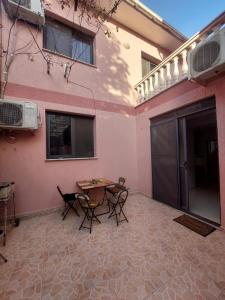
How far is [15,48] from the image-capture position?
3.45 meters

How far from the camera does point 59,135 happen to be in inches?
157

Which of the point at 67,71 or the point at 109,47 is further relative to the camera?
the point at 109,47

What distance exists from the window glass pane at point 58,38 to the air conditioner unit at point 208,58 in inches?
130

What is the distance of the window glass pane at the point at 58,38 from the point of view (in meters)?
3.97

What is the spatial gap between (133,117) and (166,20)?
11.4ft

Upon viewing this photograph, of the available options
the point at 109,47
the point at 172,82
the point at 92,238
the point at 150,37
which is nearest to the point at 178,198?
the point at 92,238

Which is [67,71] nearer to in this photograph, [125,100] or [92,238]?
[125,100]

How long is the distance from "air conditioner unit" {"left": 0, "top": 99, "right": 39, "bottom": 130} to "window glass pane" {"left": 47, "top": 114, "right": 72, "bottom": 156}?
1.92 ft

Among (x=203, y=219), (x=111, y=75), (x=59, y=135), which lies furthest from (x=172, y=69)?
(x=203, y=219)

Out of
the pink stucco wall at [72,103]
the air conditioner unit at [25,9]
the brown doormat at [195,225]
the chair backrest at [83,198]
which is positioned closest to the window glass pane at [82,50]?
the pink stucco wall at [72,103]

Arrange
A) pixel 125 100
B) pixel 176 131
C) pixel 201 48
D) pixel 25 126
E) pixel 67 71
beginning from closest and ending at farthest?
pixel 201 48 < pixel 25 126 < pixel 176 131 < pixel 67 71 < pixel 125 100

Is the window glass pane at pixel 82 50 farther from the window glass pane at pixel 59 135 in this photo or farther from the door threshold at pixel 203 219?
the door threshold at pixel 203 219

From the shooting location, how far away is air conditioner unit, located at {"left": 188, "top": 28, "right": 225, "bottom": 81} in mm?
2297

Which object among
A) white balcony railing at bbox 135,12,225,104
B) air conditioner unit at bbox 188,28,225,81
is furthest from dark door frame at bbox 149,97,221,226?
white balcony railing at bbox 135,12,225,104
